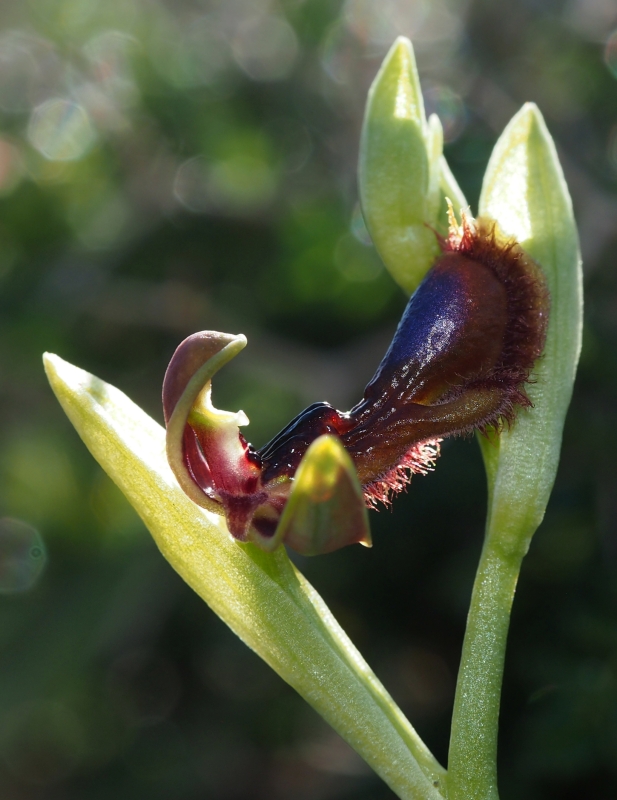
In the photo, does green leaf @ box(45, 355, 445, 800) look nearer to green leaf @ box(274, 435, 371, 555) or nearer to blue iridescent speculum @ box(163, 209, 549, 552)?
blue iridescent speculum @ box(163, 209, 549, 552)

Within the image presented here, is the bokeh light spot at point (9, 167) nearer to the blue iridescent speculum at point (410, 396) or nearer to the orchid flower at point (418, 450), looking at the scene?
the orchid flower at point (418, 450)

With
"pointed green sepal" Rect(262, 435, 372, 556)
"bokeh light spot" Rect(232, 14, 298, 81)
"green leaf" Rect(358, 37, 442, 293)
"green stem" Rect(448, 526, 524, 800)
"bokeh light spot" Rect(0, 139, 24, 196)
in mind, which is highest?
"bokeh light spot" Rect(232, 14, 298, 81)

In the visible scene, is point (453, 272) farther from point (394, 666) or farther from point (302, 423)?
point (394, 666)

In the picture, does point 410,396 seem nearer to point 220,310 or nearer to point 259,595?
point 259,595

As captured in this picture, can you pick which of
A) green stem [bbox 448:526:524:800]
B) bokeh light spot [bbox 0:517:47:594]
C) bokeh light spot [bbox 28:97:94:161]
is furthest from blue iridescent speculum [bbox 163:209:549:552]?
bokeh light spot [bbox 28:97:94:161]

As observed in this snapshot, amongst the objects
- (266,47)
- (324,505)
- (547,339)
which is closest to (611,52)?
(266,47)

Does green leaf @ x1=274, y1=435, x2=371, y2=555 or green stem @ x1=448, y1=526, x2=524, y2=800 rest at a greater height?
green leaf @ x1=274, y1=435, x2=371, y2=555

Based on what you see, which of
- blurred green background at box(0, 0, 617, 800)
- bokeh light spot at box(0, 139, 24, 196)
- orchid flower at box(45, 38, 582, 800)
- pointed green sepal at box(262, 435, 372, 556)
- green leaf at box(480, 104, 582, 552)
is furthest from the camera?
bokeh light spot at box(0, 139, 24, 196)
